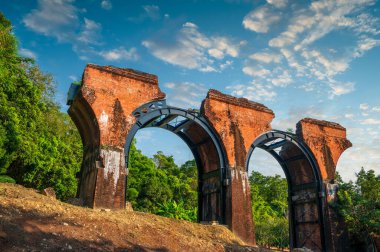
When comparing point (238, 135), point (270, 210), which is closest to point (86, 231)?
point (238, 135)

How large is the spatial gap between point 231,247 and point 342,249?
9.09 metres

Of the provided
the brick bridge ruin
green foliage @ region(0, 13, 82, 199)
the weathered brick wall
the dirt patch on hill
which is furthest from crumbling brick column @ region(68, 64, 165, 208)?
the weathered brick wall

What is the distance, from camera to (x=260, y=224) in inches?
1478

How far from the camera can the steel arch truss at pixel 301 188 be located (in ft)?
60.5

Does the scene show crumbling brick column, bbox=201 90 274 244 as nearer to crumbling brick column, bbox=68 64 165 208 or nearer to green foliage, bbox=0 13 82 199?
crumbling brick column, bbox=68 64 165 208

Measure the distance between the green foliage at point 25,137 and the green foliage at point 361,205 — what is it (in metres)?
17.5

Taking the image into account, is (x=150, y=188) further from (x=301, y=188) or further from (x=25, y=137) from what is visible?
(x=301, y=188)

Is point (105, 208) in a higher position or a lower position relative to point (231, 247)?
higher

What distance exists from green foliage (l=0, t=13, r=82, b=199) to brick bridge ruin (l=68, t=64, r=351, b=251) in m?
4.76

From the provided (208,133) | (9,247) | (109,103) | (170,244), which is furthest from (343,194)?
(9,247)

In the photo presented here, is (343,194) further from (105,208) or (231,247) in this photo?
(105,208)

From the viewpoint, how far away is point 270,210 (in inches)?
1789

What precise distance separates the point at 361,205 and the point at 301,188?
129 inches

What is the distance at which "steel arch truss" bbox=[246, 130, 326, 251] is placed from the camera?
1845cm
